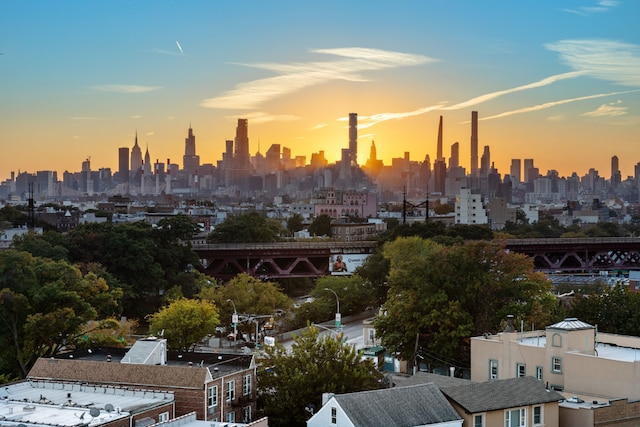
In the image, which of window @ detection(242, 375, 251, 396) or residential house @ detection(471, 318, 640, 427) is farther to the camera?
window @ detection(242, 375, 251, 396)

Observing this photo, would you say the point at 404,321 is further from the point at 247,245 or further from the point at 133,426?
the point at 247,245

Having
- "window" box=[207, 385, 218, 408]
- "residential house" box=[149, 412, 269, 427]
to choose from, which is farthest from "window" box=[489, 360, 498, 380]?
"residential house" box=[149, 412, 269, 427]


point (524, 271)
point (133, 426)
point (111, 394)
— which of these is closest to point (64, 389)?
point (111, 394)

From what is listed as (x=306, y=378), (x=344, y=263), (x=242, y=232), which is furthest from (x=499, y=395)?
(x=242, y=232)

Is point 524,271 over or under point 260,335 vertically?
over

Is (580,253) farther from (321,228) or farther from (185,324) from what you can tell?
(185,324)

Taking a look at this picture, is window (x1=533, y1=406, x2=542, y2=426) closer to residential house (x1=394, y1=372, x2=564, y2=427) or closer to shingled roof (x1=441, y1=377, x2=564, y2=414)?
residential house (x1=394, y1=372, x2=564, y2=427)
